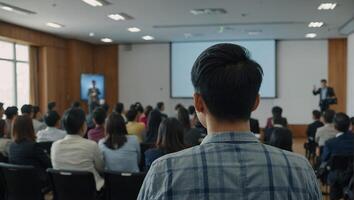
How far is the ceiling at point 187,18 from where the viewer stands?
7.11m

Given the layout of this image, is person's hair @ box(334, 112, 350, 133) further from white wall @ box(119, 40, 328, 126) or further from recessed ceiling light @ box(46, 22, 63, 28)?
white wall @ box(119, 40, 328, 126)

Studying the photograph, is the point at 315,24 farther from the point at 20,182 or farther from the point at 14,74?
the point at 20,182

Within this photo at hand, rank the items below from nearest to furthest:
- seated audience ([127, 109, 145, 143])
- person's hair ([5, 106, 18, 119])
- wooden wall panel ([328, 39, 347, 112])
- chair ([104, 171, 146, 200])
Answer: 1. chair ([104, 171, 146, 200])
2. seated audience ([127, 109, 145, 143])
3. person's hair ([5, 106, 18, 119])
4. wooden wall panel ([328, 39, 347, 112])

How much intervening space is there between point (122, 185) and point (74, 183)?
40 centimetres

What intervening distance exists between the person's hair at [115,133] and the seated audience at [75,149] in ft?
0.70

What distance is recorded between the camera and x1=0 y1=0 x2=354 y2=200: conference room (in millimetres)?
942

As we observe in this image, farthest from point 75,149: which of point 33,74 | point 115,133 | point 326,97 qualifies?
point 326,97

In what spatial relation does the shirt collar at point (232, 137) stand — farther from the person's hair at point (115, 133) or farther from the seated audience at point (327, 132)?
the seated audience at point (327, 132)

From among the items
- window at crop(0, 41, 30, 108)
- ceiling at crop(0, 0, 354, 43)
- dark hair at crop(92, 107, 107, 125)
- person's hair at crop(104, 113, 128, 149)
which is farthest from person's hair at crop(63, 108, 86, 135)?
window at crop(0, 41, 30, 108)

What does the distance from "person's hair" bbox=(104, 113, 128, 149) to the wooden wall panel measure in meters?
10.2

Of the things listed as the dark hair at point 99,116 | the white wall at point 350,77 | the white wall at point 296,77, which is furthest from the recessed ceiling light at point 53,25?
the white wall at point 350,77

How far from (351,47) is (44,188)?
Result: 32.0ft

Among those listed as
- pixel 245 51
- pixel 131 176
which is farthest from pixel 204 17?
pixel 245 51

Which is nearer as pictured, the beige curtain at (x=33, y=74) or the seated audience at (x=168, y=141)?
the seated audience at (x=168, y=141)
